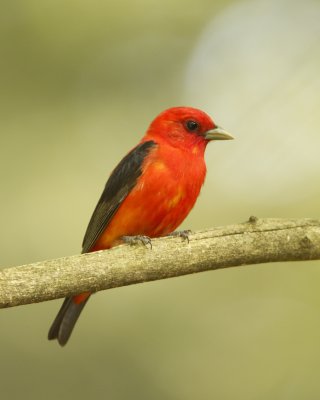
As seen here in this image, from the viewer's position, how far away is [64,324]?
500 cm

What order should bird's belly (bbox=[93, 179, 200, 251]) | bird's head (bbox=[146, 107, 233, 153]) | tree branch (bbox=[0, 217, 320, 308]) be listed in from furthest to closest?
bird's head (bbox=[146, 107, 233, 153]) < bird's belly (bbox=[93, 179, 200, 251]) < tree branch (bbox=[0, 217, 320, 308])

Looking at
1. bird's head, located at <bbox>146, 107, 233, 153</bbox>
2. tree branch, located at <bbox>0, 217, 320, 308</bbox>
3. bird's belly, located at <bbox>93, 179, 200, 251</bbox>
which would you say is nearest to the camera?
tree branch, located at <bbox>0, 217, 320, 308</bbox>

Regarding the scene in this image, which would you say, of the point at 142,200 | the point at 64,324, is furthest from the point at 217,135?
the point at 64,324

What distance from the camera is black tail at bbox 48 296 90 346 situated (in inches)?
196

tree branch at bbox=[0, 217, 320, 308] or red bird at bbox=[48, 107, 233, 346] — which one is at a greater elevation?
red bird at bbox=[48, 107, 233, 346]

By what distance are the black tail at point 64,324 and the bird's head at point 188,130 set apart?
1520 millimetres

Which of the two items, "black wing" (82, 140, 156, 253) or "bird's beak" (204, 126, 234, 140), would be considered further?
"bird's beak" (204, 126, 234, 140)

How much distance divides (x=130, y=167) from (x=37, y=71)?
11.0ft

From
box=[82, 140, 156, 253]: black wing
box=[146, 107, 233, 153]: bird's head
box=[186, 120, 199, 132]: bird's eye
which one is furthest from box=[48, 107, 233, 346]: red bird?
box=[186, 120, 199, 132]: bird's eye

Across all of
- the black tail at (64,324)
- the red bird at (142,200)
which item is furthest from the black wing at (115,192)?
the black tail at (64,324)

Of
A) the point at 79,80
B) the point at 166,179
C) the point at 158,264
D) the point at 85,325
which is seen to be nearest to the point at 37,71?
the point at 79,80

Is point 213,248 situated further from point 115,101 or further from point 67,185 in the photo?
point 115,101

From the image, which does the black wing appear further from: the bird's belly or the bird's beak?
the bird's beak

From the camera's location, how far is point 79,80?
26.8 ft
